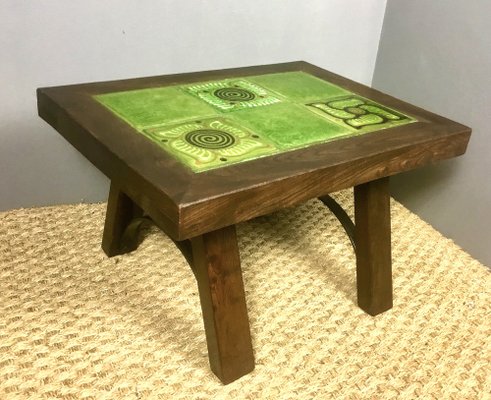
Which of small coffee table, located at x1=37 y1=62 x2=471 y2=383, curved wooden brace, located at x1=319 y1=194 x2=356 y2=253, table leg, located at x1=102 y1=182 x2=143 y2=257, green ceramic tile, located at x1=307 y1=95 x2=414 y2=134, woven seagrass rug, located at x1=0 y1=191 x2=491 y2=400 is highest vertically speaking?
green ceramic tile, located at x1=307 y1=95 x2=414 y2=134

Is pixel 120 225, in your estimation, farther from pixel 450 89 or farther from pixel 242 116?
pixel 450 89

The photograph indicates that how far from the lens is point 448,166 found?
1.15 metres

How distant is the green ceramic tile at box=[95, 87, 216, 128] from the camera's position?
2.59 ft

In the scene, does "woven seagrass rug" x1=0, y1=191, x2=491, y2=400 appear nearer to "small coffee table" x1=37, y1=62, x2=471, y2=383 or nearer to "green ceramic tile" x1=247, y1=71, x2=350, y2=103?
"small coffee table" x1=37, y1=62, x2=471, y2=383

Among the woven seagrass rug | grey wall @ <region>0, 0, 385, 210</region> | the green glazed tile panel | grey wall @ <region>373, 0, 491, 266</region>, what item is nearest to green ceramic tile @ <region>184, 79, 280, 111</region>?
the green glazed tile panel

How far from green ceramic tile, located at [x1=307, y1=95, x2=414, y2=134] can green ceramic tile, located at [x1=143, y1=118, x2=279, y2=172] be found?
16 centimetres

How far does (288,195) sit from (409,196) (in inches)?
26.9

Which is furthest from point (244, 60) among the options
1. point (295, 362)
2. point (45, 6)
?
point (295, 362)

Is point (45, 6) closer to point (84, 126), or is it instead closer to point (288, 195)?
point (84, 126)

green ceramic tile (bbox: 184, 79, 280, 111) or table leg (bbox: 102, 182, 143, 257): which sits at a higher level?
green ceramic tile (bbox: 184, 79, 280, 111)

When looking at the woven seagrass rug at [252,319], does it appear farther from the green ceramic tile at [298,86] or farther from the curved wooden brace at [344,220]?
the green ceramic tile at [298,86]

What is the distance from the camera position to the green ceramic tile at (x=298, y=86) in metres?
0.94

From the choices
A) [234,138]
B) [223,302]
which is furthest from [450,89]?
[223,302]

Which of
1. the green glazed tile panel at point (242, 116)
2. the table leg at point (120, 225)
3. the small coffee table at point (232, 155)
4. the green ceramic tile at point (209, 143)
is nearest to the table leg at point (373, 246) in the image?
the small coffee table at point (232, 155)
